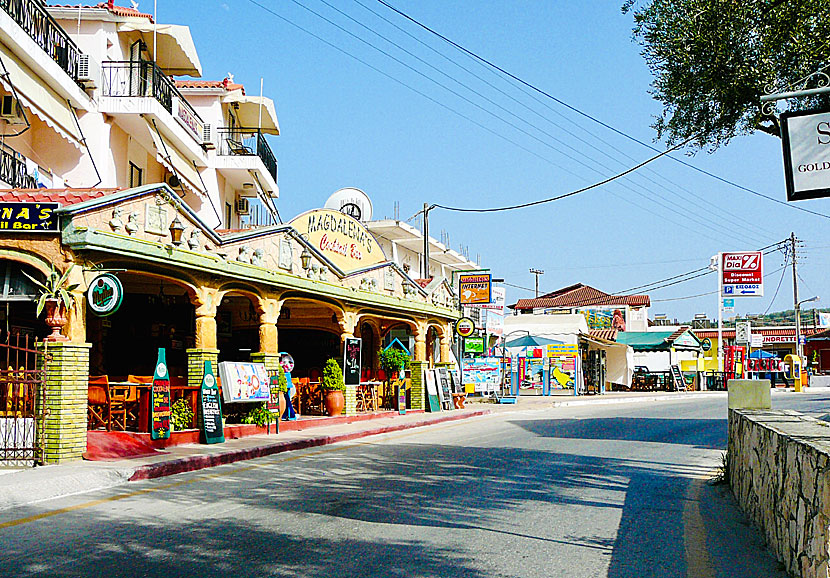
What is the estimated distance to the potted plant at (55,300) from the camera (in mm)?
13078

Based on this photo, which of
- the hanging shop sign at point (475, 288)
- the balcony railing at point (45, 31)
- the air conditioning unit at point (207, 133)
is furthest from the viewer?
the hanging shop sign at point (475, 288)

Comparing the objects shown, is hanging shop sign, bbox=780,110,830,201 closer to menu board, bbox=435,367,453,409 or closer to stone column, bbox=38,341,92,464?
stone column, bbox=38,341,92,464

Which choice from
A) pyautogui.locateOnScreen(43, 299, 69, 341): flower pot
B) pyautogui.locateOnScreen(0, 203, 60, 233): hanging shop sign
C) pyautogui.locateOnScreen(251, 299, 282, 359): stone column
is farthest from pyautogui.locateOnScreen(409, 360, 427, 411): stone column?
pyautogui.locateOnScreen(0, 203, 60, 233): hanging shop sign

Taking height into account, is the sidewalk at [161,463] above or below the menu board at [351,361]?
below

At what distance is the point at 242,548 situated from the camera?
7.52m

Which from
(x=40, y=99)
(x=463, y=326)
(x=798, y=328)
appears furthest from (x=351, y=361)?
(x=798, y=328)

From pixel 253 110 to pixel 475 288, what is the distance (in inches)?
445

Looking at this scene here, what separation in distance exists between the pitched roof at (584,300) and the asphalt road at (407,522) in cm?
5847

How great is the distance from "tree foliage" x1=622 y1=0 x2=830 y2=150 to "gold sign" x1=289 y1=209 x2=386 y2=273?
11398 millimetres

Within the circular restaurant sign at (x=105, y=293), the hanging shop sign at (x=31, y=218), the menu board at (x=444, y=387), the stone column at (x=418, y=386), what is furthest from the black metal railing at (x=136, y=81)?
the menu board at (x=444, y=387)

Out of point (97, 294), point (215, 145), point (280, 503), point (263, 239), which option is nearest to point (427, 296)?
point (215, 145)

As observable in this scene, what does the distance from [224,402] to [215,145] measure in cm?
1281

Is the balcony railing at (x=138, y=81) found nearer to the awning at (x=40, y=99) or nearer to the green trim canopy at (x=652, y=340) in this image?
the awning at (x=40, y=99)

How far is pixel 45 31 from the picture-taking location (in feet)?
62.6
